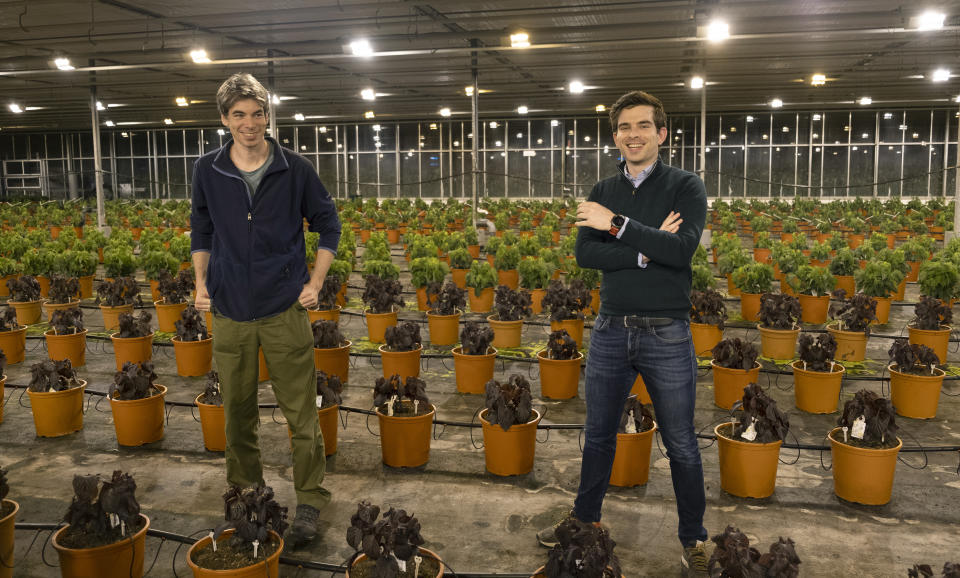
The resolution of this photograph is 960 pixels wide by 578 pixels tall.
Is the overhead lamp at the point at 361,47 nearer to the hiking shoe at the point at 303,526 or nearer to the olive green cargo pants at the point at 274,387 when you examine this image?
the olive green cargo pants at the point at 274,387

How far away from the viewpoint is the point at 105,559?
121 inches

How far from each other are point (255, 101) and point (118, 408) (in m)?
2.86

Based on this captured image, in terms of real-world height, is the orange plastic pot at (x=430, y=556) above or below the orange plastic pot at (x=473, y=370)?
below

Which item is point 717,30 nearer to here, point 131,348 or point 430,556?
point 131,348

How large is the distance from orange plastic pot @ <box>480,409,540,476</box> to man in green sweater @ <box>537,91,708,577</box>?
140cm

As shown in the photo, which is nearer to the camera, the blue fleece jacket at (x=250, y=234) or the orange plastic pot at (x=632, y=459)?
the blue fleece jacket at (x=250, y=234)

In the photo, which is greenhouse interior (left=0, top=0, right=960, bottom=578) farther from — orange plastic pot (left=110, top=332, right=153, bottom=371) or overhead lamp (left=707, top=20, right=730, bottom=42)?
overhead lamp (left=707, top=20, right=730, bottom=42)

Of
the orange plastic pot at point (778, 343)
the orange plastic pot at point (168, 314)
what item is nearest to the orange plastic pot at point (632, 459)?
the orange plastic pot at point (778, 343)

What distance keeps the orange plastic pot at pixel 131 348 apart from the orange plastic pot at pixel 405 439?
3399mm

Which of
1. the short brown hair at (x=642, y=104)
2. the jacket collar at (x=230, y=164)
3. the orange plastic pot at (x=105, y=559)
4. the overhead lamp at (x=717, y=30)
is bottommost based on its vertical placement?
the orange plastic pot at (x=105, y=559)

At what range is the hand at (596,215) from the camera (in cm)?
289

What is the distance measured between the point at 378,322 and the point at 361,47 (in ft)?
16.2

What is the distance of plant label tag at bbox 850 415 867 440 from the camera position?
414 cm

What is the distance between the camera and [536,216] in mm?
22156
